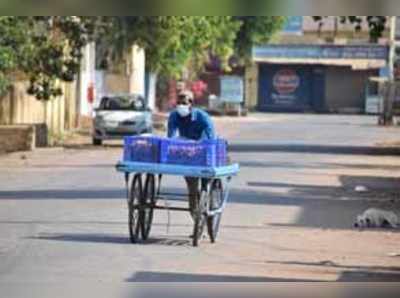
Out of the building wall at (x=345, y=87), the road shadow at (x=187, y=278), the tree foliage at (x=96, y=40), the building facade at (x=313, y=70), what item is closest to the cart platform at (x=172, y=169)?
the road shadow at (x=187, y=278)

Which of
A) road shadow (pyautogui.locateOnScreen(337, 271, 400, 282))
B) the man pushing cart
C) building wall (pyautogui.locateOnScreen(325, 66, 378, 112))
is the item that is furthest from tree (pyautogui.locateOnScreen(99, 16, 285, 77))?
road shadow (pyautogui.locateOnScreen(337, 271, 400, 282))

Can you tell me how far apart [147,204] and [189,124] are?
1063mm

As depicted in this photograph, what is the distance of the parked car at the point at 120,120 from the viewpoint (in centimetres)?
3794

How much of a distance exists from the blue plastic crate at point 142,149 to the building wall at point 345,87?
70950 millimetres

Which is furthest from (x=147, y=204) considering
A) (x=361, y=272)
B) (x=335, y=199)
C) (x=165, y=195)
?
(x=335, y=199)

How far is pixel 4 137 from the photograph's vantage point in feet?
109

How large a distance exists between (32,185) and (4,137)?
10.5 m

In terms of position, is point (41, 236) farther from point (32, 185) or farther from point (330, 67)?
point (330, 67)

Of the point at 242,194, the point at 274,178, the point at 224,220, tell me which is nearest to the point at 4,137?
the point at 274,178

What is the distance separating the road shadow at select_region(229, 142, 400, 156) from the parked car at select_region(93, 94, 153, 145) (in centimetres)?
276

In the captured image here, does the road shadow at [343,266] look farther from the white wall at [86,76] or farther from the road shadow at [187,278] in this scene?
→ the white wall at [86,76]

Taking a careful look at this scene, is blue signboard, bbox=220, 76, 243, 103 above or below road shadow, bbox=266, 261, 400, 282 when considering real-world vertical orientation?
below

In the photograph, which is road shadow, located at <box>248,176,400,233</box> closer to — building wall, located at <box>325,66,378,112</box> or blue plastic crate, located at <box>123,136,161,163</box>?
blue plastic crate, located at <box>123,136,161,163</box>

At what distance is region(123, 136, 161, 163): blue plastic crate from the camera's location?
14.6 m
